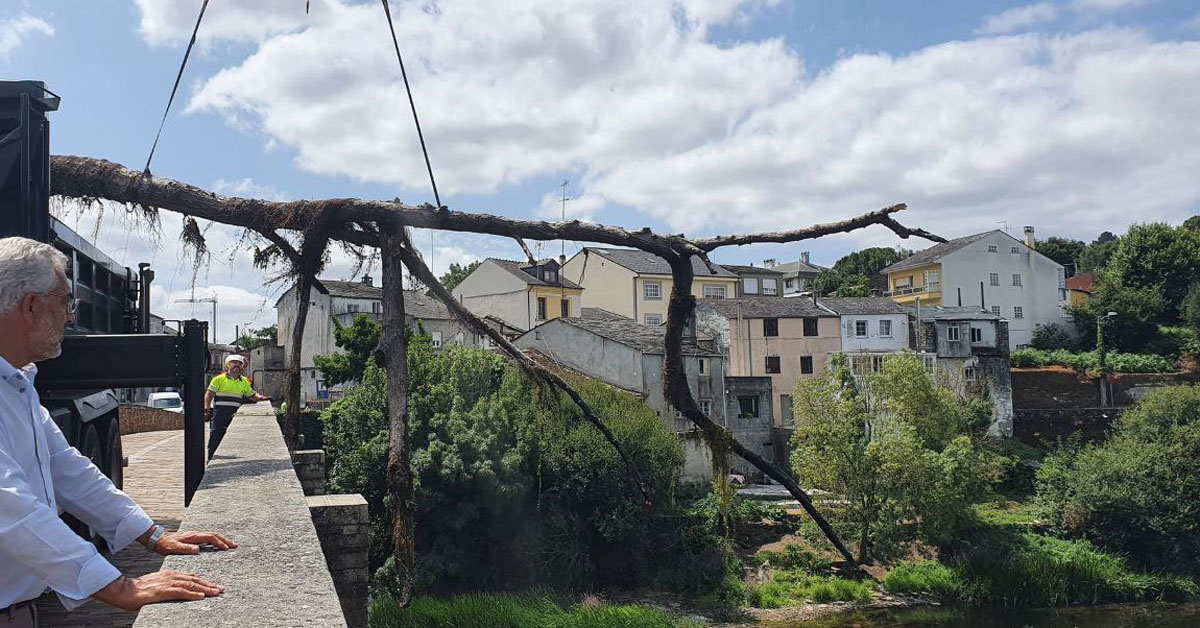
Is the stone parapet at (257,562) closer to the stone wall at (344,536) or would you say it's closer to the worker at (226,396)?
the stone wall at (344,536)

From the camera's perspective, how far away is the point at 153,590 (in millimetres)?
2488

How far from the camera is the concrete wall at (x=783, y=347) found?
1745 inches

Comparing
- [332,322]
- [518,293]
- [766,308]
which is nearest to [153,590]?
[332,322]

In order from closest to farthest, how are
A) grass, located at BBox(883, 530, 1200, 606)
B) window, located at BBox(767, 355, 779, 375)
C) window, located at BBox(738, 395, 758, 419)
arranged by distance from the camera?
1. grass, located at BBox(883, 530, 1200, 606)
2. window, located at BBox(738, 395, 758, 419)
3. window, located at BBox(767, 355, 779, 375)

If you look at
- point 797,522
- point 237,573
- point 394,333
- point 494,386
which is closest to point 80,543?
point 237,573

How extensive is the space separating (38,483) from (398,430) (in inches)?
171

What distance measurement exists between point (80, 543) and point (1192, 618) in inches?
1300

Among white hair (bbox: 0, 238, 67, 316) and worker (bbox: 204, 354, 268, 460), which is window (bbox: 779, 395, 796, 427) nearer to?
worker (bbox: 204, 354, 268, 460)

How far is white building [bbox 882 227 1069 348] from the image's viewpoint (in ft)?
184

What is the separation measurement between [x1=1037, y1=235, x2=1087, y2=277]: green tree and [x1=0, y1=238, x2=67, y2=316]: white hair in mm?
83545

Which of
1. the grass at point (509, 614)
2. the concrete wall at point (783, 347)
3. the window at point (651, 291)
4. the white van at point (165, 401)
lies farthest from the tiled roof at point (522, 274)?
the grass at point (509, 614)

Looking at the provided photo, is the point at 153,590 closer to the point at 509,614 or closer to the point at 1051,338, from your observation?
the point at 509,614

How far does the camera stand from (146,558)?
6.59 metres

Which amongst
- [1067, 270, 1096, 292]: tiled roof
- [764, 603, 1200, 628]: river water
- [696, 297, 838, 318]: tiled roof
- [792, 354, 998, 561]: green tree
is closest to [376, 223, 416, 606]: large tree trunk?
[764, 603, 1200, 628]: river water
